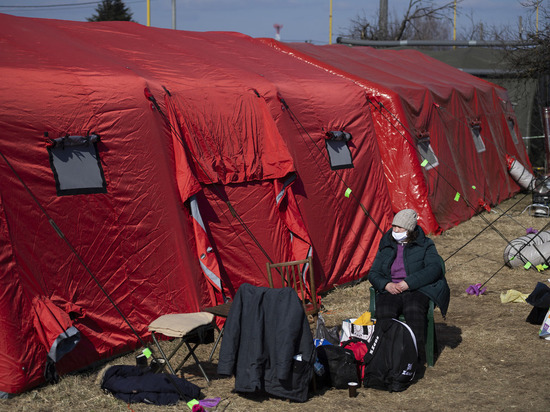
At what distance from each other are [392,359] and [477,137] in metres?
8.69

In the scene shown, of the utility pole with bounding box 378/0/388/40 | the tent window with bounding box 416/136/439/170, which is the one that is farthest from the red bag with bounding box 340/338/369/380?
the utility pole with bounding box 378/0/388/40

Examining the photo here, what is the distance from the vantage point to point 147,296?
19.6 ft

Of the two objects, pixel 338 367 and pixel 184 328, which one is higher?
pixel 184 328

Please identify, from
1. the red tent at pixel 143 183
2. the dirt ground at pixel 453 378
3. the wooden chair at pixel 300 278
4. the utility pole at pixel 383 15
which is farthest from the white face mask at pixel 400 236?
the utility pole at pixel 383 15

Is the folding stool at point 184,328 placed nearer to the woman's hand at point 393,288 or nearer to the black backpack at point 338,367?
the black backpack at point 338,367

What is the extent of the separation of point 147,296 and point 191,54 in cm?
315

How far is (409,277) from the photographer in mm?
5586

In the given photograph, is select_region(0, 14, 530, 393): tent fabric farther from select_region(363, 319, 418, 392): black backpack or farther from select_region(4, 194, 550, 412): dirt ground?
select_region(363, 319, 418, 392): black backpack

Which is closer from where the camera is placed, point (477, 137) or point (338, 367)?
point (338, 367)

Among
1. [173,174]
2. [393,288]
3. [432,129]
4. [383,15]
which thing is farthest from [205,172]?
[383,15]

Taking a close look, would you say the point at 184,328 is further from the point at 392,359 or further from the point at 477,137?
the point at 477,137

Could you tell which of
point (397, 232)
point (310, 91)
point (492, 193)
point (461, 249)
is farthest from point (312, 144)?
point (492, 193)

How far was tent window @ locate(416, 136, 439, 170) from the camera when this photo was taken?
10.1 m

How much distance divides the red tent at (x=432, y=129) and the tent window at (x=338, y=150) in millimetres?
999
